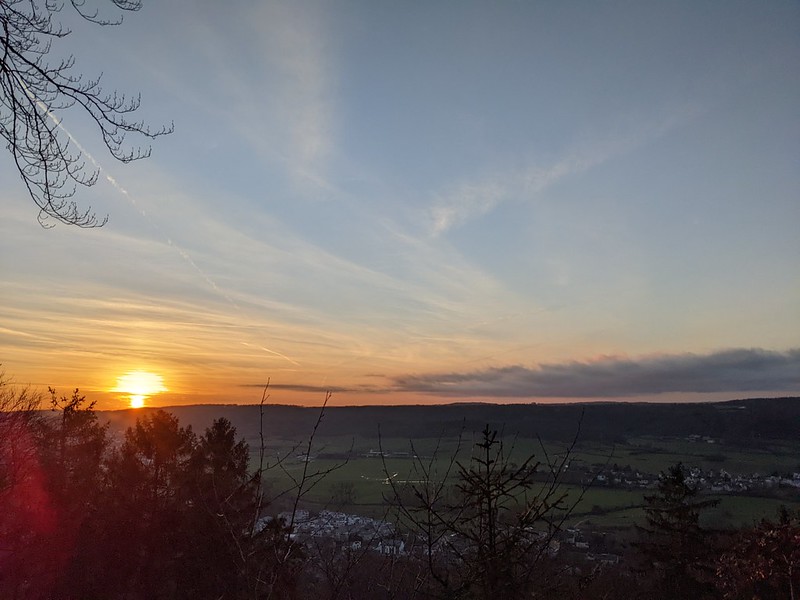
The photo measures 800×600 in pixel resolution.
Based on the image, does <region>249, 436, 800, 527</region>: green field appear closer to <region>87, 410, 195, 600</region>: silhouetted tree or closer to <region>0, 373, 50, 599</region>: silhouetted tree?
<region>87, 410, 195, 600</region>: silhouetted tree

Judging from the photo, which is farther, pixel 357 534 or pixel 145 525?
pixel 145 525

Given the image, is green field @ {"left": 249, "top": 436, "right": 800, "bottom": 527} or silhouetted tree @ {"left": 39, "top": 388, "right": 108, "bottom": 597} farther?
green field @ {"left": 249, "top": 436, "right": 800, "bottom": 527}

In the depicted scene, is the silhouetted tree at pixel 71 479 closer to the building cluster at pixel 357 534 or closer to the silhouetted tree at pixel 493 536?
the building cluster at pixel 357 534

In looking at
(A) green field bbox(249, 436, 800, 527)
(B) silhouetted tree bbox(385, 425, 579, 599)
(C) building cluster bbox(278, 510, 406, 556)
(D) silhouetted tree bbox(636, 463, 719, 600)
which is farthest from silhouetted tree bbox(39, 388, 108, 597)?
(D) silhouetted tree bbox(636, 463, 719, 600)

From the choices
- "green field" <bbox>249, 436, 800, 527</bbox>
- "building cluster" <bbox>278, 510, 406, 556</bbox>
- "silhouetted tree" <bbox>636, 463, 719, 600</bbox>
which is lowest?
"green field" <bbox>249, 436, 800, 527</bbox>

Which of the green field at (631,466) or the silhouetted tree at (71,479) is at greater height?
the silhouetted tree at (71,479)

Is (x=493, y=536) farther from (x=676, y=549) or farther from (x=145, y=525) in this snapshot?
(x=676, y=549)

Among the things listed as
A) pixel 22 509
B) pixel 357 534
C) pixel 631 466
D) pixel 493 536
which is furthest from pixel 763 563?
pixel 631 466

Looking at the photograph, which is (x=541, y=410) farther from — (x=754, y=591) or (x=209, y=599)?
(x=209, y=599)

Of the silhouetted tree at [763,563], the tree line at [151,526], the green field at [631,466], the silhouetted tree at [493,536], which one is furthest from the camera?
the green field at [631,466]

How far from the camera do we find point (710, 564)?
2172cm

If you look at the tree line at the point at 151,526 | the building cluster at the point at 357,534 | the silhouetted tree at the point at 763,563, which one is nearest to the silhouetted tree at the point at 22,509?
the tree line at the point at 151,526

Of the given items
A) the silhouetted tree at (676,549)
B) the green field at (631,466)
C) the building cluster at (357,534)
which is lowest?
the green field at (631,466)

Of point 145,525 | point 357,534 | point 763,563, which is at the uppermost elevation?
point 357,534
